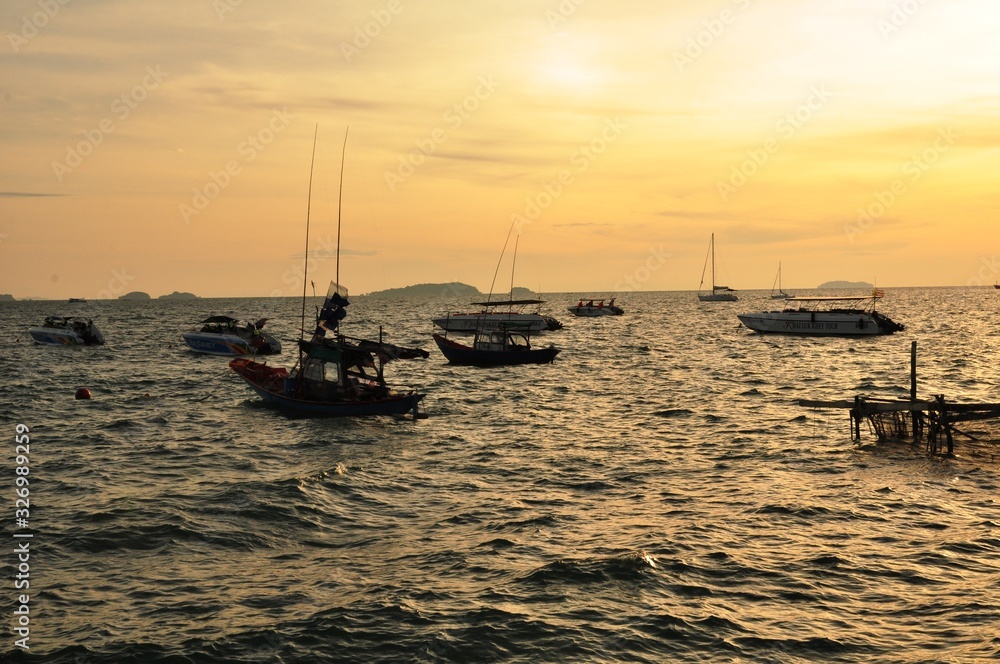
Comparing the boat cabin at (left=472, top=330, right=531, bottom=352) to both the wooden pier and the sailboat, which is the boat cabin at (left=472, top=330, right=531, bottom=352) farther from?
the wooden pier

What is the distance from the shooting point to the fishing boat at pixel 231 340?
67.1m

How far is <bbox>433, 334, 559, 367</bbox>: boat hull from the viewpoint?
2244 inches

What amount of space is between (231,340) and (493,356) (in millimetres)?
23776

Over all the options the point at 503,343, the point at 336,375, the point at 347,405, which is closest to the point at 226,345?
the point at 503,343

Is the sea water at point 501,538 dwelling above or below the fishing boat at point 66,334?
below

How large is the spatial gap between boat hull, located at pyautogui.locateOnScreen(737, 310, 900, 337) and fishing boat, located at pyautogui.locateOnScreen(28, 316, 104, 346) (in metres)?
70.6

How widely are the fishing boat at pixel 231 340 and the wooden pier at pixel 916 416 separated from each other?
4817cm

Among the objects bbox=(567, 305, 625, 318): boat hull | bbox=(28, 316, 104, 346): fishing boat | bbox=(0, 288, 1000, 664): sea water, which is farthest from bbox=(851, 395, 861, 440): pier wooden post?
bbox=(567, 305, 625, 318): boat hull

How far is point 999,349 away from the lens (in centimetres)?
7231

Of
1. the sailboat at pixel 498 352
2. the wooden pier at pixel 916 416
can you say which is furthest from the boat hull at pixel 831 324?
the wooden pier at pixel 916 416

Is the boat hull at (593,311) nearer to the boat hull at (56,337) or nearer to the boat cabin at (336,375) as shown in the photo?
the boat hull at (56,337)

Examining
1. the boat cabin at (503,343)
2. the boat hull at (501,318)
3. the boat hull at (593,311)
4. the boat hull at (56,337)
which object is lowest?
the boat hull at (56,337)

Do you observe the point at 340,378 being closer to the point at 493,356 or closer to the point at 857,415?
the point at 857,415

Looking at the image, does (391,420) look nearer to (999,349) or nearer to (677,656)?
(677,656)
